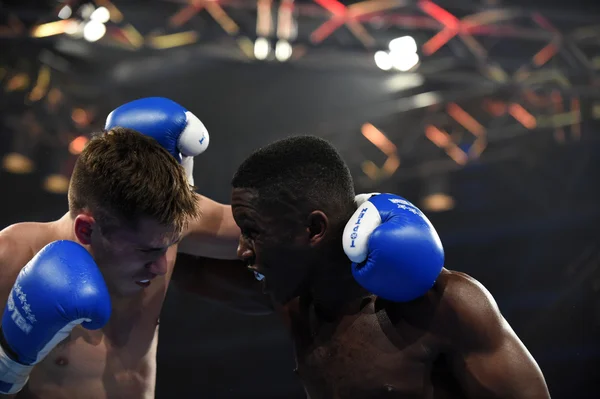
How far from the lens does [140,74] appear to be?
416 centimetres

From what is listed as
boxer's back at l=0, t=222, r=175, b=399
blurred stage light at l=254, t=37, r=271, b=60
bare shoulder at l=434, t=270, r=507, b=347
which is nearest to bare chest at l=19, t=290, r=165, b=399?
boxer's back at l=0, t=222, r=175, b=399

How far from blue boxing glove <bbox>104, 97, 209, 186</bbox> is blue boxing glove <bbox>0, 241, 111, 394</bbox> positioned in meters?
0.41

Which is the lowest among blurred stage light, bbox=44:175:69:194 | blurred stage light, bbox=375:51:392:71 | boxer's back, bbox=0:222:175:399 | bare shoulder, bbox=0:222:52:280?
blurred stage light, bbox=44:175:69:194

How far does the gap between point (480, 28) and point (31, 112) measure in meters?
2.85

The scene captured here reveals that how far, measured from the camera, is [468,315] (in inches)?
50.5

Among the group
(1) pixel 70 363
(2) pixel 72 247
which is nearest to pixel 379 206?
(2) pixel 72 247

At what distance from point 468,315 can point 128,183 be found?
75 cm

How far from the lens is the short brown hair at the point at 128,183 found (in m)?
1.41

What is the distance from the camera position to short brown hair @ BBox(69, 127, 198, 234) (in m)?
1.41

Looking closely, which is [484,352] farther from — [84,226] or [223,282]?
[84,226]

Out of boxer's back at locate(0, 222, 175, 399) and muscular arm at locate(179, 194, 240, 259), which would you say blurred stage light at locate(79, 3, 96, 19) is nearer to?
muscular arm at locate(179, 194, 240, 259)

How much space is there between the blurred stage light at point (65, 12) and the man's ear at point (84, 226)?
259cm

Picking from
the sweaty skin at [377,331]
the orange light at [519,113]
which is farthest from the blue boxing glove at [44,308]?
the orange light at [519,113]

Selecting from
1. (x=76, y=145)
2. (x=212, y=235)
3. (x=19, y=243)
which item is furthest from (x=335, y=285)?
(x=76, y=145)
